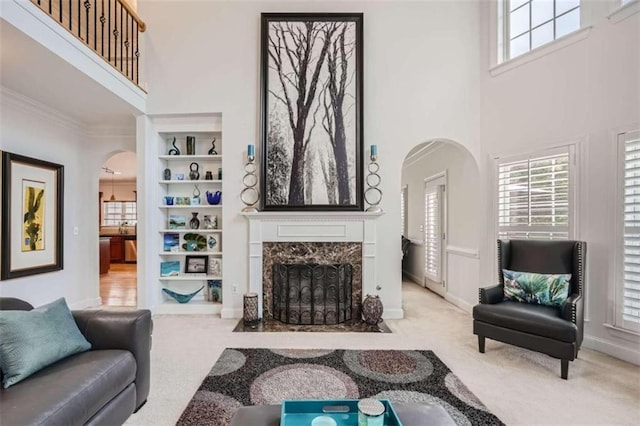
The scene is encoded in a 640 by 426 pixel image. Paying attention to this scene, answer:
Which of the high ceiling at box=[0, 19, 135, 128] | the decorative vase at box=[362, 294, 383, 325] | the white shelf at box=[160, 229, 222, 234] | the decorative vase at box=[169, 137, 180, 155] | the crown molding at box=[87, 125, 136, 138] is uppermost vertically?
the high ceiling at box=[0, 19, 135, 128]

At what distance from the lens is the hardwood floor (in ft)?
16.2

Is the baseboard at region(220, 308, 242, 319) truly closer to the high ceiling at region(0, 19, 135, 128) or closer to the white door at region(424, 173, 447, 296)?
the high ceiling at region(0, 19, 135, 128)

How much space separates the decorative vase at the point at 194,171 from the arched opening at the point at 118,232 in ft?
4.75

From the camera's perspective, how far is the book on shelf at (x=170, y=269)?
440cm

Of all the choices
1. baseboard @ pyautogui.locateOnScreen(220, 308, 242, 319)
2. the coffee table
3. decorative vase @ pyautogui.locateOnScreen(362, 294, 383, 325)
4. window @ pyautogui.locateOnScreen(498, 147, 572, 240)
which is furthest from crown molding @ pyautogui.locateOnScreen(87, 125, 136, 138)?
window @ pyautogui.locateOnScreen(498, 147, 572, 240)

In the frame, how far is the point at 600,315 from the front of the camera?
10.2 ft

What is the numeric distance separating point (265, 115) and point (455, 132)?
2.54 metres

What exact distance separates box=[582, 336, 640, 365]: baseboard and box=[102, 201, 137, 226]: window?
12.0 metres

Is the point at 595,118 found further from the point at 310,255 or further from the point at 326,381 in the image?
the point at 326,381

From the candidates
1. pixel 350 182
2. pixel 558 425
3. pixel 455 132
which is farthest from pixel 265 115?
pixel 558 425

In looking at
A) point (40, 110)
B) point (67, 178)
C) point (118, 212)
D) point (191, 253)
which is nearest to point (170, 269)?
point (191, 253)

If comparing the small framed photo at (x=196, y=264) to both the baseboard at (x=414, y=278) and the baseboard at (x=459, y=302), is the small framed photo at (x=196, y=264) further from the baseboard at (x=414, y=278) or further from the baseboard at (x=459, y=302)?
the baseboard at (x=414, y=278)

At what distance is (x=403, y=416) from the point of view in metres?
1.39

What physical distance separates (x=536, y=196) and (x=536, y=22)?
209cm
